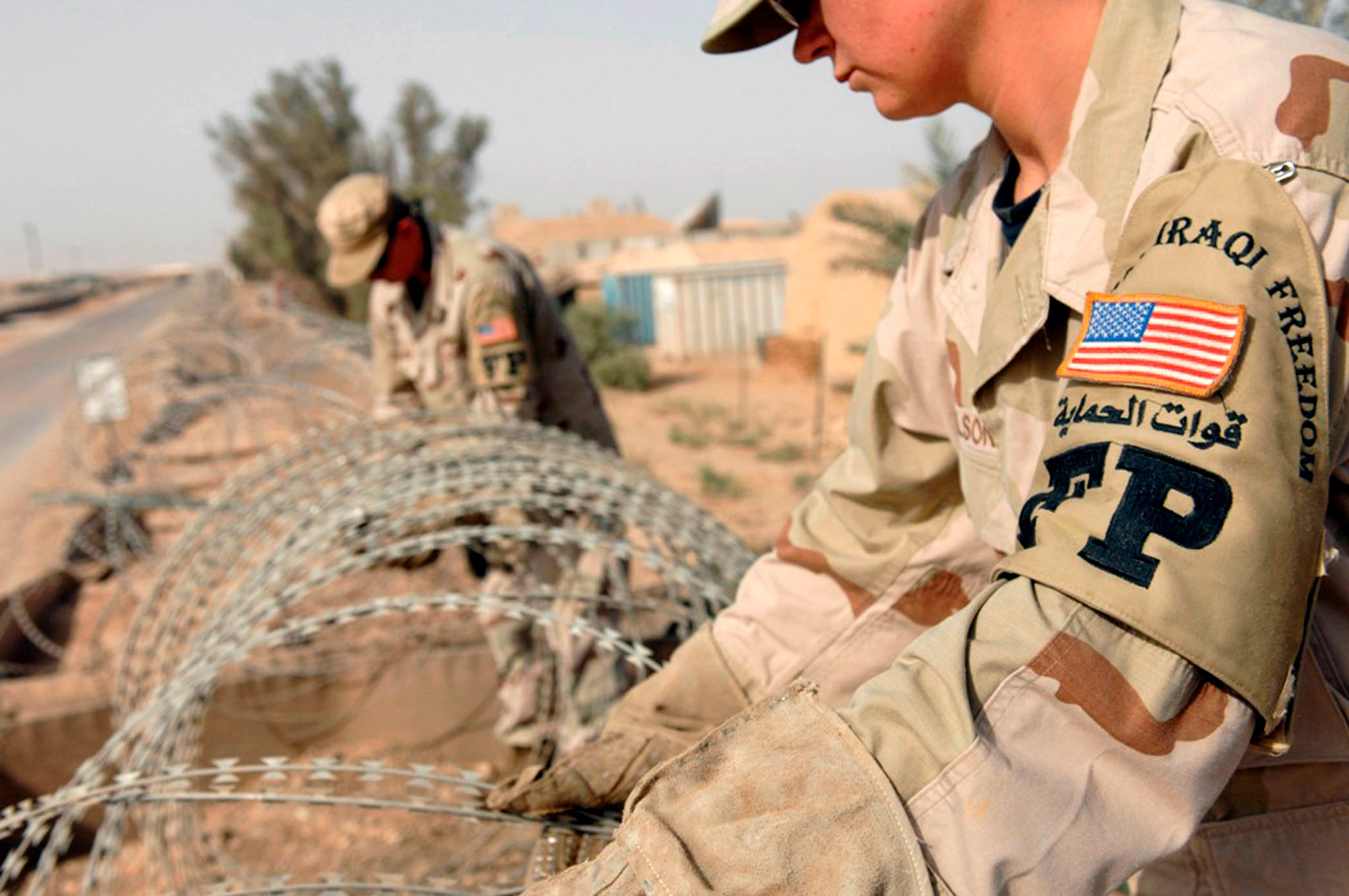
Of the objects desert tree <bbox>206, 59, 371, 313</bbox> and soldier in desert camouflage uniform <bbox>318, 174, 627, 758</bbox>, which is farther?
desert tree <bbox>206, 59, 371, 313</bbox>

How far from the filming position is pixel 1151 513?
35.0 inches

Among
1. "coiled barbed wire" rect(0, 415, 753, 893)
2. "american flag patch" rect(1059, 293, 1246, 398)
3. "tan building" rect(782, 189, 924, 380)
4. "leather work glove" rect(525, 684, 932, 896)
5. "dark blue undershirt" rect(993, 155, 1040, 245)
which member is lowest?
"tan building" rect(782, 189, 924, 380)

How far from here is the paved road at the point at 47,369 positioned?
14531mm

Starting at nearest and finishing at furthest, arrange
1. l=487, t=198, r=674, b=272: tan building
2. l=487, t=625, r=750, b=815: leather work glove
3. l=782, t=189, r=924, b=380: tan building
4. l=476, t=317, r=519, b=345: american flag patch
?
l=487, t=625, r=750, b=815: leather work glove → l=476, t=317, r=519, b=345: american flag patch → l=782, t=189, r=924, b=380: tan building → l=487, t=198, r=674, b=272: tan building

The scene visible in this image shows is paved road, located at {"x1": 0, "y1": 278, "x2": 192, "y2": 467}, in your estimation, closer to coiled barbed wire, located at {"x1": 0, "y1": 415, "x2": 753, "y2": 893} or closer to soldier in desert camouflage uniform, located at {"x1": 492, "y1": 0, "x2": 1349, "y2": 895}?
coiled barbed wire, located at {"x1": 0, "y1": 415, "x2": 753, "y2": 893}

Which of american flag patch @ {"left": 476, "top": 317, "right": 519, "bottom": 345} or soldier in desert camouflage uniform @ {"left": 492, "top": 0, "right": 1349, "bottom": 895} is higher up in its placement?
soldier in desert camouflage uniform @ {"left": 492, "top": 0, "right": 1349, "bottom": 895}

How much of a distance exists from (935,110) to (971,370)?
12.7 inches

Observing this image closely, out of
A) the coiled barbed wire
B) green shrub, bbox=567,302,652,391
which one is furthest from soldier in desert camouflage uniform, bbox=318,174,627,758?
green shrub, bbox=567,302,652,391

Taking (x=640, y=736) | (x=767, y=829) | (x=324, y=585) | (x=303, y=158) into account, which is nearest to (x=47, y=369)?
(x=303, y=158)

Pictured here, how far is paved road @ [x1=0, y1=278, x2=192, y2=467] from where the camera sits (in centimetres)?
1453

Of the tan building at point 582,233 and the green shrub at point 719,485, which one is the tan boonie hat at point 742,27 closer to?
the green shrub at point 719,485

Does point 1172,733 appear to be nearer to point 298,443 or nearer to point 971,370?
point 971,370

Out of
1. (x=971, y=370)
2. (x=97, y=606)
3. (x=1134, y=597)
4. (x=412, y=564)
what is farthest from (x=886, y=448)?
(x=97, y=606)

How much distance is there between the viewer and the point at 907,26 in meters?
1.19
